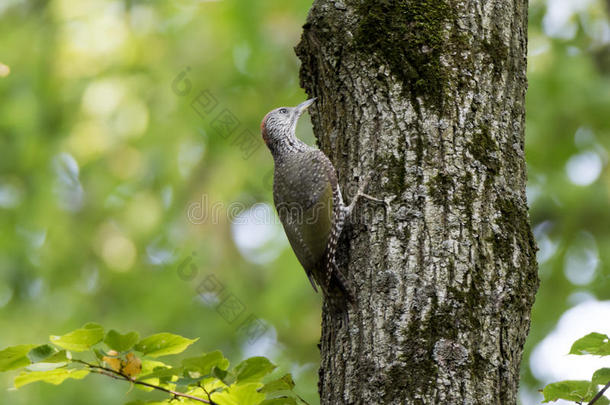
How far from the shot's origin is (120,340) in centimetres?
225

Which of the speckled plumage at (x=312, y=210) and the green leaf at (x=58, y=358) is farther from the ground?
the speckled plumage at (x=312, y=210)

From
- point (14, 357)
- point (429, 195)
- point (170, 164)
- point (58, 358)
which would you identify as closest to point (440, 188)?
point (429, 195)

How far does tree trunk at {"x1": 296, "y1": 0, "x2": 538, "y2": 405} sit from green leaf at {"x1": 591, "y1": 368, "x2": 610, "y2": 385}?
0.29 metres

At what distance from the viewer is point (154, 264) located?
6559 mm

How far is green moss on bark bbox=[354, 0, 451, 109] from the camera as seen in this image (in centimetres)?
272

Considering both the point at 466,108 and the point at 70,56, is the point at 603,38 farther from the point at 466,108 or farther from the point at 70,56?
the point at 70,56

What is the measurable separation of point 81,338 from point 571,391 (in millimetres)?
1774

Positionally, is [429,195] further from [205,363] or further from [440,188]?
[205,363]

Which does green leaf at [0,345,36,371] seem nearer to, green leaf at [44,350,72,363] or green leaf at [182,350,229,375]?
green leaf at [44,350,72,363]

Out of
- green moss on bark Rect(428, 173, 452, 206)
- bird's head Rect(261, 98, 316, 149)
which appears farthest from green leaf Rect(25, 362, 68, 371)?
bird's head Rect(261, 98, 316, 149)

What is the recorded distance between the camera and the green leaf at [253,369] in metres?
2.36

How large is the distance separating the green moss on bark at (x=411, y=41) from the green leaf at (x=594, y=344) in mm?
1089

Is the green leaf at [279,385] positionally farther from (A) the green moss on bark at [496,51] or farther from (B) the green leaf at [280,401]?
(A) the green moss on bark at [496,51]

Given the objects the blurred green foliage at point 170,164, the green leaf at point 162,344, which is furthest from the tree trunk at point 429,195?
the blurred green foliage at point 170,164
